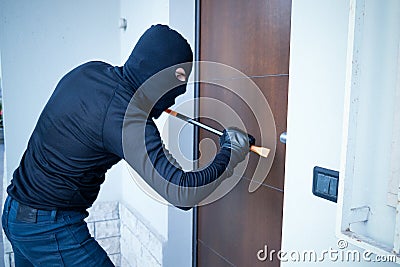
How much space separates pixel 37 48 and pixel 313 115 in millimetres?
1941

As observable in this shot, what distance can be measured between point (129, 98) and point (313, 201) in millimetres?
648

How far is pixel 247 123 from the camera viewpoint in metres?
1.57

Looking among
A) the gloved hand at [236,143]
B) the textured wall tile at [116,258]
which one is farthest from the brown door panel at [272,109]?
the textured wall tile at [116,258]

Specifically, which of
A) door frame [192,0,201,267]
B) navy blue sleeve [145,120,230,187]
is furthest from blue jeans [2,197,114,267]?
door frame [192,0,201,267]

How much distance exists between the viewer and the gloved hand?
53.6 inches

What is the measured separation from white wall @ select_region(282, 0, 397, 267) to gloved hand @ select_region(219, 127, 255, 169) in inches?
10.5

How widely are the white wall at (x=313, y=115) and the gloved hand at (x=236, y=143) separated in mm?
268

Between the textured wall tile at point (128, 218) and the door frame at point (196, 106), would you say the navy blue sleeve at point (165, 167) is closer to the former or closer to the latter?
the door frame at point (196, 106)

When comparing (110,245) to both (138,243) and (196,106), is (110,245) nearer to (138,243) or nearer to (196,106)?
(138,243)

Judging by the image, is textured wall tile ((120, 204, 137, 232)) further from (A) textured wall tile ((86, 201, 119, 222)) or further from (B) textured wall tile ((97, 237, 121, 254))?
(B) textured wall tile ((97, 237, 121, 254))

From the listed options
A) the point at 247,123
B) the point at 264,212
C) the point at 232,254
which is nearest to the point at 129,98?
the point at 247,123

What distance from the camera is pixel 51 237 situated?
4.49 ft

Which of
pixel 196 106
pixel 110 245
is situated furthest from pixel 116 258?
pixel 196 106

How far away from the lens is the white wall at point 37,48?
228 cm
